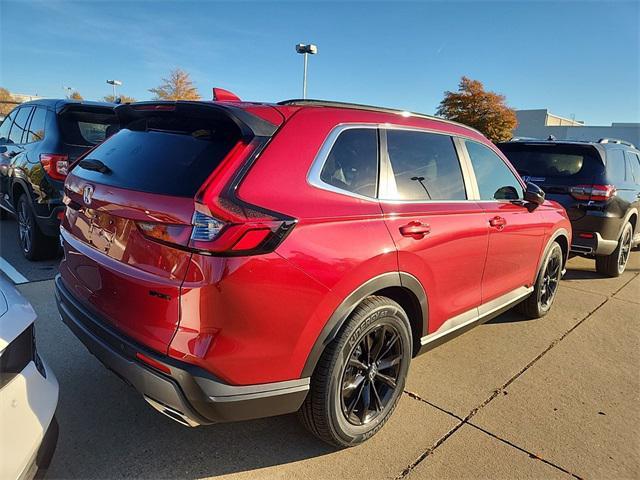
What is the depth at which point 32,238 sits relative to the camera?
16.7ft

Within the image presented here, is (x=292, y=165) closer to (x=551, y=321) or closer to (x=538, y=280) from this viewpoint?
(x=538, y=280)

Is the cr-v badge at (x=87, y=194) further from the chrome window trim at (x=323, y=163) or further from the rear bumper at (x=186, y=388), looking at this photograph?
the chrome window trim at (x=323, y=163)

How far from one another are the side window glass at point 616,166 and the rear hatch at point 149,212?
211 inches

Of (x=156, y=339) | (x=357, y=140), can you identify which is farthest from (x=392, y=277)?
(x=156, y=339)

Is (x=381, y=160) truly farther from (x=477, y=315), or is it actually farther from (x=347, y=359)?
(x=477, y=315)

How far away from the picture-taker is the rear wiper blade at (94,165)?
7.68 feet

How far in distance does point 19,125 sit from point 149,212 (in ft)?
17.0

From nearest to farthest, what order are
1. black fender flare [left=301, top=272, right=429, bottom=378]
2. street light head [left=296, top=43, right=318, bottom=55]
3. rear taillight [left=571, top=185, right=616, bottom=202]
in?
black fender flare [left=301, top=272, right=429, bottom=378] → rear taillight [left=571, top=185, right=616, bottom=202] → street light head [left=296, top=43, right=318, bottom=55]

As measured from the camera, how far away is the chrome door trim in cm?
296

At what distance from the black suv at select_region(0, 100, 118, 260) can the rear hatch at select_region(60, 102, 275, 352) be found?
2.62 m

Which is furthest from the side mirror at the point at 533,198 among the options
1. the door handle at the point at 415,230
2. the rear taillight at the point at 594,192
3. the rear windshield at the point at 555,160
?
the rear windshield at the point at 555,160

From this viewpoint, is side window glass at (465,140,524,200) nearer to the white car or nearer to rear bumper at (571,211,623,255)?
rear bumper at (571,211,623,255)

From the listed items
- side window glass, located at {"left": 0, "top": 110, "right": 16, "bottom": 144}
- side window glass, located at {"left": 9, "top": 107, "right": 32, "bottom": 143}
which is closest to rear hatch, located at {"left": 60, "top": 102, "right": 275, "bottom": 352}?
side window glass, located at {"left": 9, "top": 107, "right": 32, "bottom": 143}

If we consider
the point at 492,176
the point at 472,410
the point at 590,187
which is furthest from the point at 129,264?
the point at 590,187
